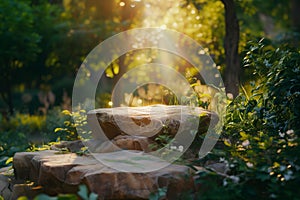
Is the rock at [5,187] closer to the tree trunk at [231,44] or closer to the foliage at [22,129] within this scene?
the foliage at [22,129]

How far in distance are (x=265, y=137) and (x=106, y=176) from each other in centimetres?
141

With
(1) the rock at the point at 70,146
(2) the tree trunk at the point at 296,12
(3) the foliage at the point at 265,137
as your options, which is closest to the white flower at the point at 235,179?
(3) the foliage at the point at 265,137

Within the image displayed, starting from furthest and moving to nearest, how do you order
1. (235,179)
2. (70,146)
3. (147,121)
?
(70,146) → (147,121) → (235,179)

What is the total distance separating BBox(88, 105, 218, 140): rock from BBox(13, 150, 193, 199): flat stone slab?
0.41m

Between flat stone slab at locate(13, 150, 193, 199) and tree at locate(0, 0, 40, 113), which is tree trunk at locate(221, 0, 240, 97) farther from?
tree at locate(0, 0, 40, 113)

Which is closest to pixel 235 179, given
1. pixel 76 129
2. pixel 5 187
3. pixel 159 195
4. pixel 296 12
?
pixel 159 195

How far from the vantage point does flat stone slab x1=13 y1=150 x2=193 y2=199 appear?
171 inches

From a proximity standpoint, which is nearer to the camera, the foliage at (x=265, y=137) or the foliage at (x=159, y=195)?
the foliage at (x=265, y=137)

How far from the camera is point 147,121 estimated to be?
212 inches

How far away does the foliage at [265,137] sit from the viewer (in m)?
4.06

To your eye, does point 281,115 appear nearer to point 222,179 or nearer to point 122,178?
point 222,179

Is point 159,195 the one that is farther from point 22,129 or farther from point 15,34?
point 15,34

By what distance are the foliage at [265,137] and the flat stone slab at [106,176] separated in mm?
Result: 322

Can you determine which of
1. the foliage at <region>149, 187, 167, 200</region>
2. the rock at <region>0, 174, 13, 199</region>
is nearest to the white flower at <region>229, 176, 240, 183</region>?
the foliage at <region>149, 187, 167, 200</region>
